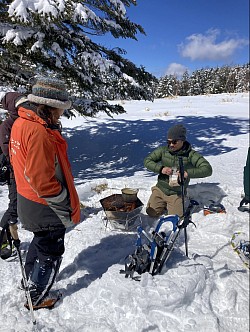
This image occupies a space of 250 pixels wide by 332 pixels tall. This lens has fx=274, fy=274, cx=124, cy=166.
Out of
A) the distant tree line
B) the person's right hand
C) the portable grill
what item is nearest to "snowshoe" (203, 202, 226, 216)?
the person's right hand

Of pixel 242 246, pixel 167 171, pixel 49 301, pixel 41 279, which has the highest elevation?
pixel 167 171

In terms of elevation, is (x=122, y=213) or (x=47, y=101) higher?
(x=47, y=101)

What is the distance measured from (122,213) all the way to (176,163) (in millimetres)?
1272

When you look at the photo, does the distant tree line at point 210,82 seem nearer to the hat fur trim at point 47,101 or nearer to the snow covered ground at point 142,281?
the snow covered ground at point 142,281

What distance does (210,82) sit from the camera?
5997 centimetres

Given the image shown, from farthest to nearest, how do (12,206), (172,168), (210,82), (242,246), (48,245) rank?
(210,82)
(172,168)
(242,246)
(12,206)
(48,245)

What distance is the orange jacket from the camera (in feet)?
7.18

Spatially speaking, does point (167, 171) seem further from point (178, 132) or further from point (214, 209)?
point (214, 209)

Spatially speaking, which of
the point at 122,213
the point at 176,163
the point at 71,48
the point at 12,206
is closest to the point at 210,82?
the point at 71,48

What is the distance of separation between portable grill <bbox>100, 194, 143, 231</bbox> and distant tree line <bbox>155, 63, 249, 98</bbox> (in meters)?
54.0

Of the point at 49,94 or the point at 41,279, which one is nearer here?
the point at 49,94

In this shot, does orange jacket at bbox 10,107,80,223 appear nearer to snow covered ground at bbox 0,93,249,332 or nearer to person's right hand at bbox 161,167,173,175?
snow covered ground at bbox 0,93,249,332

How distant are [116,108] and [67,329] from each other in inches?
231

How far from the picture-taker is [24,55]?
579 centimetres
